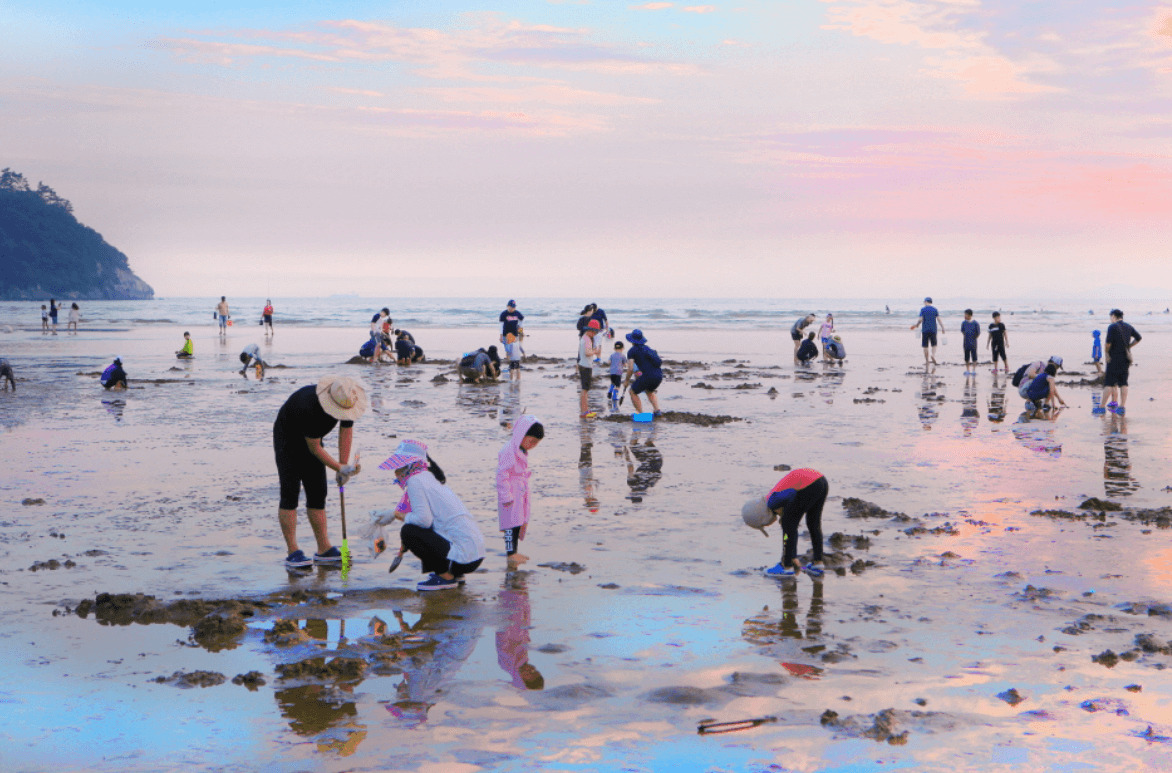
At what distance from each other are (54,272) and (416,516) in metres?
169

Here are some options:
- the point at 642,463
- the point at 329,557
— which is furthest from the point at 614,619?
the point at 642,463

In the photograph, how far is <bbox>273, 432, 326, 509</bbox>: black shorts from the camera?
25.8 ft

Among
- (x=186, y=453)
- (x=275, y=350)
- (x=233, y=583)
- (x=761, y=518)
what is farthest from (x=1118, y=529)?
(x=275, y=350)

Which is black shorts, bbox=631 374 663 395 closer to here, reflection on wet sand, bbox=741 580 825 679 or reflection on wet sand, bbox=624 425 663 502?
reflection on wet sand, bbox=624 425 663 502

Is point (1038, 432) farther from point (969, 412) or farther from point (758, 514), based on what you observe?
point (758, 514)

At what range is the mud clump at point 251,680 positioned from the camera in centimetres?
533

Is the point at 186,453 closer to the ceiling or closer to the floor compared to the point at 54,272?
closer to the floor

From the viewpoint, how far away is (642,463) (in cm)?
1284

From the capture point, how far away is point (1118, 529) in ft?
29.7

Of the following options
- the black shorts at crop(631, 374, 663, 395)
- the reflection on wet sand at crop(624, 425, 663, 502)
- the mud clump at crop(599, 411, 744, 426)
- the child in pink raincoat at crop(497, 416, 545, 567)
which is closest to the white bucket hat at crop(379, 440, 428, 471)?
the child in pink raincoat at crop(497, 416, 545, 567)

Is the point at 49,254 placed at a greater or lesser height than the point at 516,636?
Answer: greater

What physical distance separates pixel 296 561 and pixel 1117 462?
11049 millimetres

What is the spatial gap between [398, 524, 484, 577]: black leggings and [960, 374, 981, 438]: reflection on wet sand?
10.7m

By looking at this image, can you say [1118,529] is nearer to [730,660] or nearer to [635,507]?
[635,507]
